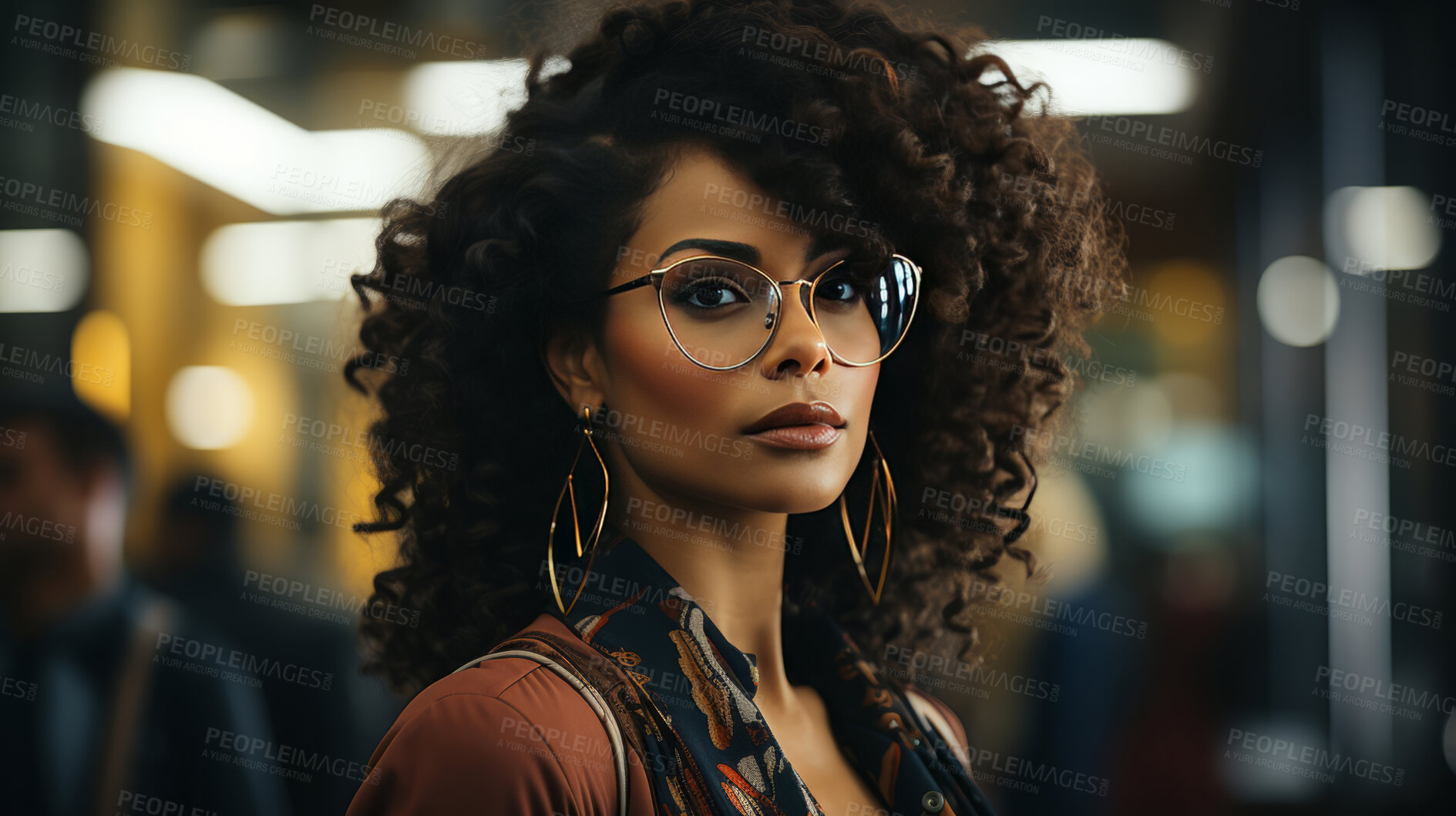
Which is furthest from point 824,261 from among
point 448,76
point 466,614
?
point 448,76

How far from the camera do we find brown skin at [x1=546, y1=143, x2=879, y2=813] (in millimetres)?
1216

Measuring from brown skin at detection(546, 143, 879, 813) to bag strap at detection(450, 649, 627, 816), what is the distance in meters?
0.26

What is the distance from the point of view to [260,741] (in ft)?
7.53

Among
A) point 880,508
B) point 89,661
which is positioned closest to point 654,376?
point 880,508

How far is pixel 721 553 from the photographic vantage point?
53.2 inches

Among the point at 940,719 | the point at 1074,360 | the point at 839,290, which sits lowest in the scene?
the point at 940,719

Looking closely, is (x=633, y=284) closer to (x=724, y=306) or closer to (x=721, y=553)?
(x=724, y=306)

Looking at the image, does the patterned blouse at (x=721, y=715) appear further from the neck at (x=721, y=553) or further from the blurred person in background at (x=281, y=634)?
the blurred person in background at (x=281, y=634)

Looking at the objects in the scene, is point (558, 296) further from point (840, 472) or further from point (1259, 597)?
point (1259, 597)

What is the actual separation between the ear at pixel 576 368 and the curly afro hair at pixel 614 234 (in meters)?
0.02

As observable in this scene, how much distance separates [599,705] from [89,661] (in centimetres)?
163

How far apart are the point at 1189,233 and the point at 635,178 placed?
413 centimetres

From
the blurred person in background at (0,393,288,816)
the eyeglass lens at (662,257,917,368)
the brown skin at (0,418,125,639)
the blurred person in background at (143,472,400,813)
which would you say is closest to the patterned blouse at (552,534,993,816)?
the eyeglass lens at (662,257,917,368)

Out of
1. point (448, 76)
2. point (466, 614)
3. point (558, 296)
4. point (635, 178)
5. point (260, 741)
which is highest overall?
point (448, 76)
